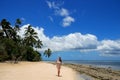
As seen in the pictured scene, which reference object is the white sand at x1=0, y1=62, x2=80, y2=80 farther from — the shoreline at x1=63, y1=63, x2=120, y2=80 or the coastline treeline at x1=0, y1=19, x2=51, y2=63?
the coastline treeline at x1=0, y1=19, x2=51, y2=63

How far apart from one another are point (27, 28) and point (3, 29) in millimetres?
11089

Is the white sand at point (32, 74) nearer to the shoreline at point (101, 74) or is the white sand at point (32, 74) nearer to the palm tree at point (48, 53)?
the shoreline at point (101, 74)

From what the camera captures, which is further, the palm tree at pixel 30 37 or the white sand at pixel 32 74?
the palm tree at pixel 30 37

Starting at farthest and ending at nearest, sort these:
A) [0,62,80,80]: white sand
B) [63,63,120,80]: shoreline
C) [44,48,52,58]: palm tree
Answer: [44,48,52,58]: palm tree, [63,63,120,80]: shoreline, [0,62,80,80]: white sand

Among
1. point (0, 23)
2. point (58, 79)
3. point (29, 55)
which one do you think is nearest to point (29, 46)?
point (29, 55)

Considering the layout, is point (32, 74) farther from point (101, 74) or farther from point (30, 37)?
point (30, 37)

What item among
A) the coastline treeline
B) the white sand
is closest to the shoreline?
the white sand

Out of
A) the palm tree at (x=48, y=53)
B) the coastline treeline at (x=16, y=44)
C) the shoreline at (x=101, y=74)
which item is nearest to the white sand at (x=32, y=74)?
the shoreline at (x=101, y=74)

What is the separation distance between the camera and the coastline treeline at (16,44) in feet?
173

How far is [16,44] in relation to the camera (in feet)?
197

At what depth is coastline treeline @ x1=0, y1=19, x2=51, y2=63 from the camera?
5281 cm

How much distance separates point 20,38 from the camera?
6781 cm

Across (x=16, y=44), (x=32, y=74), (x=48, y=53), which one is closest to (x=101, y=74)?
(x=32, y=74)

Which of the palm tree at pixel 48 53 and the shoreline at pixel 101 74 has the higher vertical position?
the palm tree at pixel 48 53
